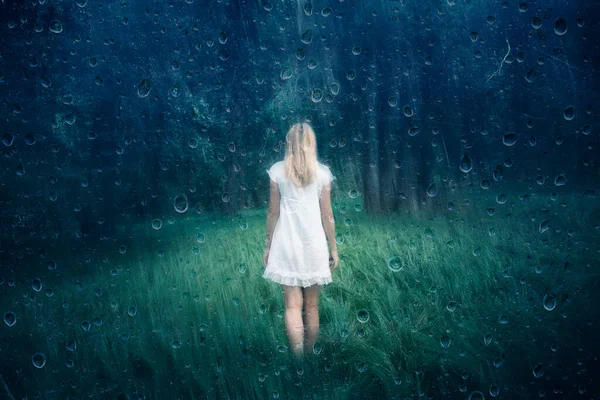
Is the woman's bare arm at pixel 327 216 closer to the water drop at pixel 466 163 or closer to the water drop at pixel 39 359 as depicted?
the water drop at pixel 466 163

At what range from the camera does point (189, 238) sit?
124 centimetres

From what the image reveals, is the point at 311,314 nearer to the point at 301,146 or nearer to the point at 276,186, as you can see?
the point at 276,186

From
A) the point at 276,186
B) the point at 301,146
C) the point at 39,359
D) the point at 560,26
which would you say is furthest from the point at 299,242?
the point at 560,26

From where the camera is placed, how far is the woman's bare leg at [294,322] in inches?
49.8

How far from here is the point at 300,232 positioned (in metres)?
1.42

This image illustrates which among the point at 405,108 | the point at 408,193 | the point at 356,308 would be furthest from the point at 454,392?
the point at 405,108

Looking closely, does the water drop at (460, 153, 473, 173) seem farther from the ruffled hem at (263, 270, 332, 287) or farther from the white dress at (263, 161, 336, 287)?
the ruffled hem at (263, 270, 332, 287)

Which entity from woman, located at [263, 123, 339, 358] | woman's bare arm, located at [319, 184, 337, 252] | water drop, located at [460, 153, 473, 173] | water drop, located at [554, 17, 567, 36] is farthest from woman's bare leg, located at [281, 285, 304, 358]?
water drop, located at [554, 17, 567, 36]

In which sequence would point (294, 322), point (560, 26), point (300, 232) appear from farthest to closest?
point (300, 232)
point (294, 322)
point (560, 26)

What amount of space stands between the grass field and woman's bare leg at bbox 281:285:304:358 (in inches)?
1.2

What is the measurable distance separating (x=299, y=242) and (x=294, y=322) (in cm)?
31

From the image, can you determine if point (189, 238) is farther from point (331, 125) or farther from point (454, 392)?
point (454, 392)

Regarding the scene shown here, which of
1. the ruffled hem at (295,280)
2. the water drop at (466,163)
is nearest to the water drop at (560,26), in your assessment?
the water drop at (466,163)

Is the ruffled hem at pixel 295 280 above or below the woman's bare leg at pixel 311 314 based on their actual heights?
above
